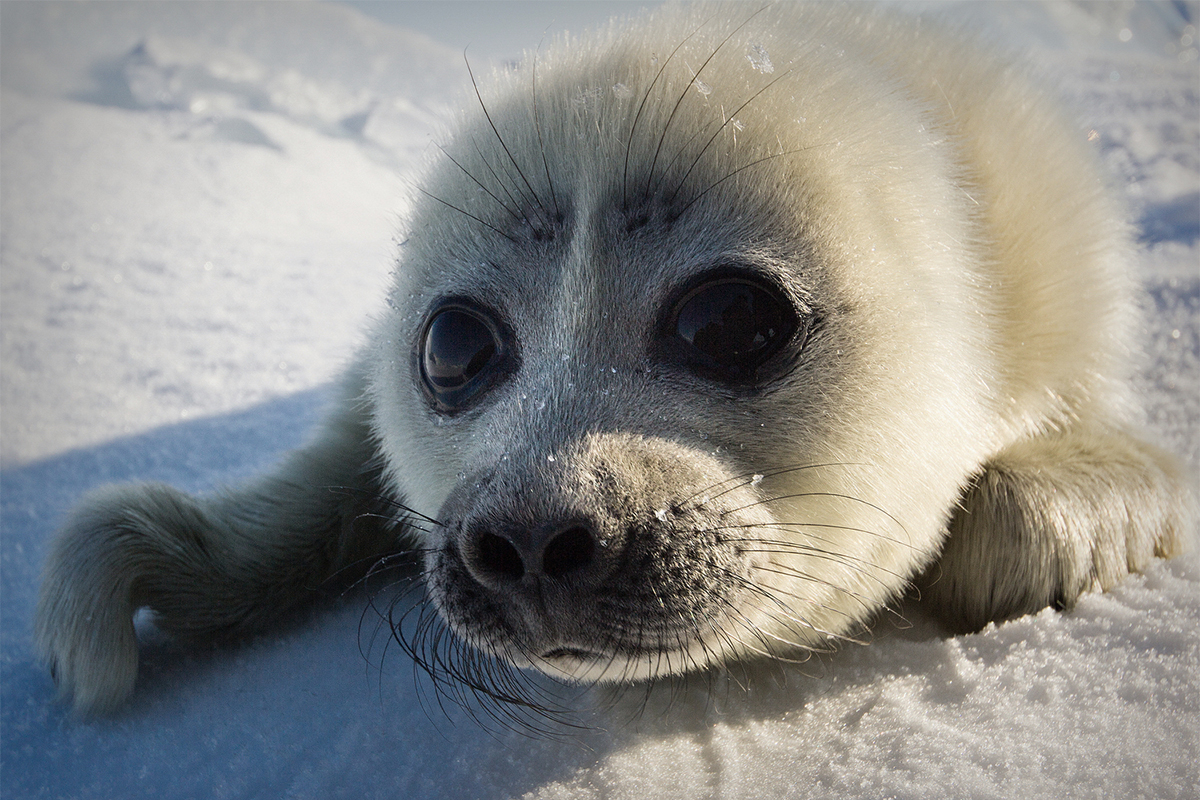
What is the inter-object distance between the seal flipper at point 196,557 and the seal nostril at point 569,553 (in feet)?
1.60

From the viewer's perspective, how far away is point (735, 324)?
3.55 feet

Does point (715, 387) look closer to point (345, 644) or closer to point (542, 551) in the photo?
point (542, 551)

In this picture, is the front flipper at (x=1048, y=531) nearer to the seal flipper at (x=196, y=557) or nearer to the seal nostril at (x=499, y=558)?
the seal nostril at (x=499, y=558)

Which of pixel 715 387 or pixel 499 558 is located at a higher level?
pixel 715 387

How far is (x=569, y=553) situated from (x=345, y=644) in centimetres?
65

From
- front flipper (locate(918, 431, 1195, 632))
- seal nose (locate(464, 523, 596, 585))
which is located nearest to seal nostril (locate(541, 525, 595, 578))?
seal nose (locate(464, 523, 596, 585))

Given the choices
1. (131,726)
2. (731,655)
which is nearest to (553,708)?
(731,655)

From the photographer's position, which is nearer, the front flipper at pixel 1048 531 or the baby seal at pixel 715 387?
the baby seal at pixel 715 387

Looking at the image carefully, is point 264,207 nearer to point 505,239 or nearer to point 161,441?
point 161,441

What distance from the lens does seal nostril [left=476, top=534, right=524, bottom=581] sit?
95cm

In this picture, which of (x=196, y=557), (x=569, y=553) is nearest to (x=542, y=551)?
(x=569, y=553)

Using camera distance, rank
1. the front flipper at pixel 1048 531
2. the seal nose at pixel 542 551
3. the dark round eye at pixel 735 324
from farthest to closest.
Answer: the front flipper at pixel 1048 531 < the dark round eye at pixel 735 324 < the seal nose at pixel 542 551

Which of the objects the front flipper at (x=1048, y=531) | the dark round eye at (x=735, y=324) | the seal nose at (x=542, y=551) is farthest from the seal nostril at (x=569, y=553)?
the front flipper at (x=1048, y=531)

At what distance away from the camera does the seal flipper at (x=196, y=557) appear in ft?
4.23
